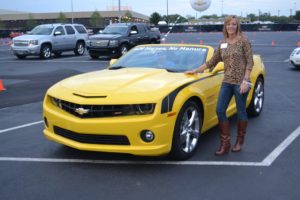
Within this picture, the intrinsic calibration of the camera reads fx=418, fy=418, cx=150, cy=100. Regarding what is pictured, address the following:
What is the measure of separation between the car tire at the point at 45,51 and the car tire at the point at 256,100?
15678mm

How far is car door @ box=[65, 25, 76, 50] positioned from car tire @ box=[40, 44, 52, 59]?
1.39 meters

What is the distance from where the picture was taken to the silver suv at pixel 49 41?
824 inches

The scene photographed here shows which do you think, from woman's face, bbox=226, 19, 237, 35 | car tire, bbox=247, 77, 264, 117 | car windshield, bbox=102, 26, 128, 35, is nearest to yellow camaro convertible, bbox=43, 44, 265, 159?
woman's face, bbox=226, 19, 237, 35

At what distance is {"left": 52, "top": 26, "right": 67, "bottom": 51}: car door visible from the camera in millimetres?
22047

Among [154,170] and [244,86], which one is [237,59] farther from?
[154,170]

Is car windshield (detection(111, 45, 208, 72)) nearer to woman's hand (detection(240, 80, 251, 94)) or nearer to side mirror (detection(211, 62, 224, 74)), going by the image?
side mirror (detection(211, 62, 224, 74))

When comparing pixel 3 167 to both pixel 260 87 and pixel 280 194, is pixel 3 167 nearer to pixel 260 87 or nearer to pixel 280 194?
pixel 280 194

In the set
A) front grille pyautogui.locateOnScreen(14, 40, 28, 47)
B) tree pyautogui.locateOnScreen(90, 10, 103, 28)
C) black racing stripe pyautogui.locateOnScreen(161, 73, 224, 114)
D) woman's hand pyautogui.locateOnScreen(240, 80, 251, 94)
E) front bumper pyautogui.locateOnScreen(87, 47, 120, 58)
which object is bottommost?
front bumper pyautogui.locateOnScreen(87, 47, 120, 58)

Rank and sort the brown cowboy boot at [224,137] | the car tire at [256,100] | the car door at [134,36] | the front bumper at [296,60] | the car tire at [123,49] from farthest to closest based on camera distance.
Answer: the car door at [134,36] < the car tire at [123,49] < the front bumper at [296,60] < the car tire at [256,100] < the brown cowboy boot at [224,137]

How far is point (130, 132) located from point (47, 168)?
3.70 ft

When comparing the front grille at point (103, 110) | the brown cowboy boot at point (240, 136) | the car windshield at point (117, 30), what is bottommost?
the brown cowboy boot at point (240, 136)

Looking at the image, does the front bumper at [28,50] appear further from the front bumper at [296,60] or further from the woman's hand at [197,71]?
the woman's hand at [197,71]

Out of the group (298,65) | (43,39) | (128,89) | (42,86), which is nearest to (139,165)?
(128,89)

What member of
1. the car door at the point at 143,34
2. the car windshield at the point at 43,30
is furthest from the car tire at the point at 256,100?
the car windshield at the point at 43,30
